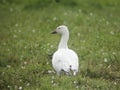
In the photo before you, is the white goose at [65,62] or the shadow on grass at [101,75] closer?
the white goose at [65,62]

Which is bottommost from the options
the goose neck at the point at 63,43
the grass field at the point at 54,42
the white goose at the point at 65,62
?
the grass field at the point at 54,42

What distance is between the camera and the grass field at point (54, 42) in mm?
10109

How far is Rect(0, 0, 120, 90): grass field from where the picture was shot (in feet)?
33.2

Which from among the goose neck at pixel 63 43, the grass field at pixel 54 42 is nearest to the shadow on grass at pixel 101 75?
the grass field at pixel 54 42

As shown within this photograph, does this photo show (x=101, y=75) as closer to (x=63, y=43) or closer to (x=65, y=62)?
(x=65, y=62)

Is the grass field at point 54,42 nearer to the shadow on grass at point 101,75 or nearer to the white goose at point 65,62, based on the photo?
the shadow on grass at point 101,75

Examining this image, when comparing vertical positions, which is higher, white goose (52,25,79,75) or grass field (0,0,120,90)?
white goose (52,25,79,75)

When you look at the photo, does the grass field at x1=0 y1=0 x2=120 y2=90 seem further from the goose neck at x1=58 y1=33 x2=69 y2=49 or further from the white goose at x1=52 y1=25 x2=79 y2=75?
the goose neck at x1=58 y1=33 x2=69 y2=49

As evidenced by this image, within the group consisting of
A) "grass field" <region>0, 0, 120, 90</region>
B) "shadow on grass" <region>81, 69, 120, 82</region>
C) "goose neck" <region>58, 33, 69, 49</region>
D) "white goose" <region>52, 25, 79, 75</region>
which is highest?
"white goose" <region>52, 25, 79, 75</region>

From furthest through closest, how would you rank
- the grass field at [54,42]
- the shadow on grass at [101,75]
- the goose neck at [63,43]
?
the goose neck at [63,43] → the shadow on grass at [101,75] → the grass field at [54,42]

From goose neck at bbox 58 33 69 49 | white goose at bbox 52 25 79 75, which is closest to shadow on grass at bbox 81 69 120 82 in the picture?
white goose at bbox 52 25 79 75

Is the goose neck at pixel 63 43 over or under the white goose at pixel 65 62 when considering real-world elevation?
under

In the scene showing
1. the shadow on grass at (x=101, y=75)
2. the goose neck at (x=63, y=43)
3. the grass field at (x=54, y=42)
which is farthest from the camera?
the goose neck at (x=63, y=43)

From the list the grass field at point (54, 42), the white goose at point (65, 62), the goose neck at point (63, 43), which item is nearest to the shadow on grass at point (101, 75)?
the grass field at point (54, 42)
